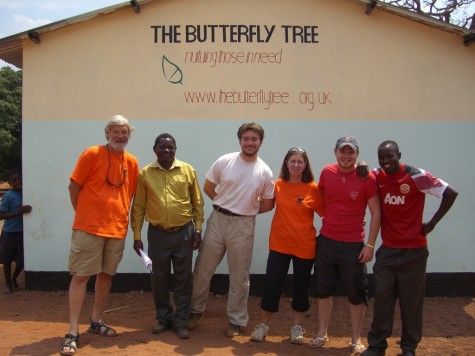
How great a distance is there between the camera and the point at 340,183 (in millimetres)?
4059

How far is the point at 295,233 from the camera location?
4.23 m

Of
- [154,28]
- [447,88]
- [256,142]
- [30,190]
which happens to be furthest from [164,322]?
[447,88]

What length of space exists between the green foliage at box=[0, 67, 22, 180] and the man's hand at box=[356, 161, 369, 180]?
18149 mm

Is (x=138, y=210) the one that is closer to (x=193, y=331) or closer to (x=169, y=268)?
(x=169, y=268)

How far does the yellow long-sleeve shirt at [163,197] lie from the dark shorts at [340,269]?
129 centimetres

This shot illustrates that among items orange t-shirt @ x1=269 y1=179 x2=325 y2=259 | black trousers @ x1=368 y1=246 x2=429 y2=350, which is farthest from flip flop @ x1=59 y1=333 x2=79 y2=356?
black trousers @ x1=368 y1=246 x2=429 y2=350

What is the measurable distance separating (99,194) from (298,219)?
5.86 ft

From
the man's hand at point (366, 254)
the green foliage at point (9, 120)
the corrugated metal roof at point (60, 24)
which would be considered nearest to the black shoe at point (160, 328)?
the man's hand at point (366, 254)

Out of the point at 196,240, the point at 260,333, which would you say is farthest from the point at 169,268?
the point at 260,333

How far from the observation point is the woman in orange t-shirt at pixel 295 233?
4.22 m

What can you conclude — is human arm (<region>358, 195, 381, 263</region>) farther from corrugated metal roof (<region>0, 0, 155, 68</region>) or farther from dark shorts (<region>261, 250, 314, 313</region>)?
corrugated metal roof (<region>0, 0, 155, 68</region>)

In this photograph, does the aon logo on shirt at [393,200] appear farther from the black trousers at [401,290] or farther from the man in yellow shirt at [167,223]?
the man in yellow shirt at [167,223]

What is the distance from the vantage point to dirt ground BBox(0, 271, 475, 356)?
4109mm

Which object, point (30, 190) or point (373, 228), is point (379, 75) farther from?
point (30, 190)
